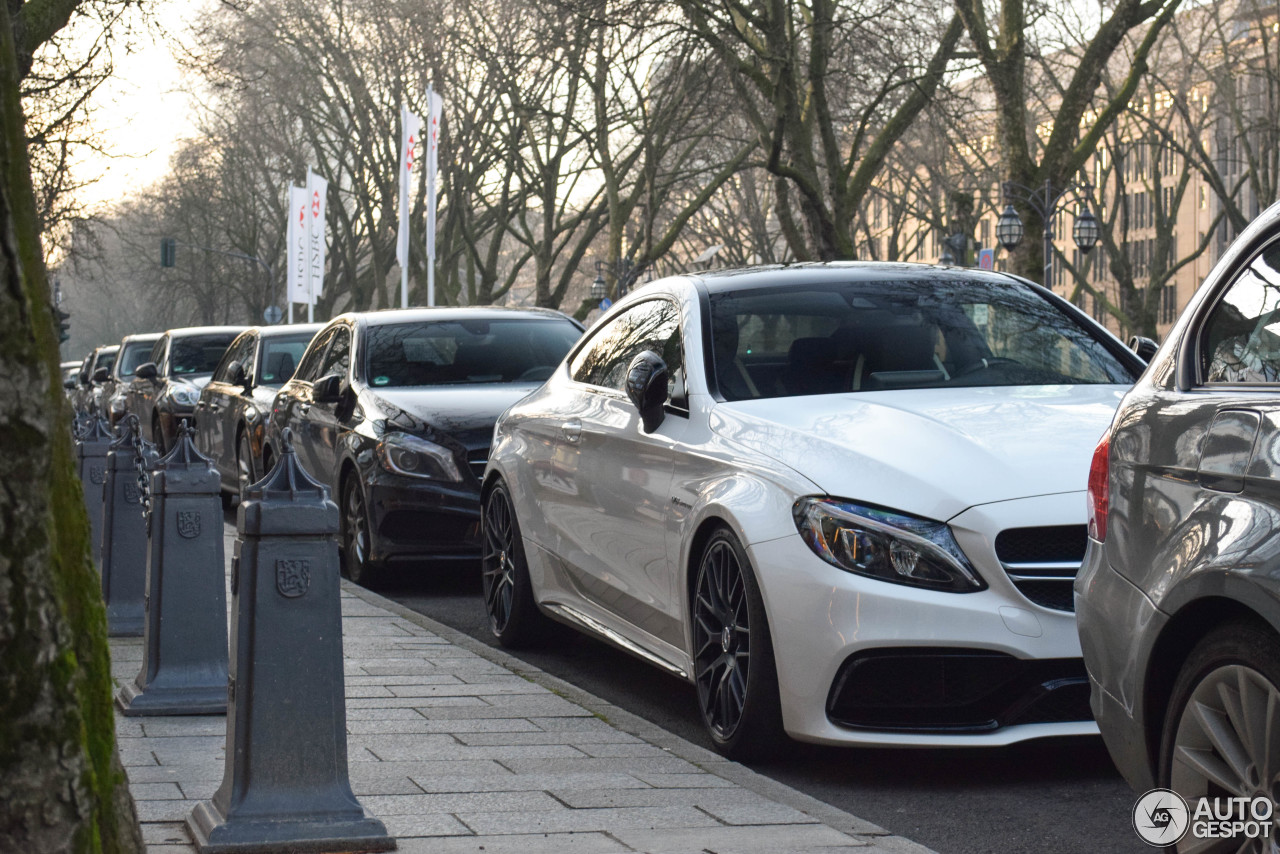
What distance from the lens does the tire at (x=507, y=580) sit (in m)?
7.74

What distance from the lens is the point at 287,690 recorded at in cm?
417

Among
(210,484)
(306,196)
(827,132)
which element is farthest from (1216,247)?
(210,484)

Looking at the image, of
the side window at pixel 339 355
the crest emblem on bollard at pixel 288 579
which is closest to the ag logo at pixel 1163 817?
the crest emblem on bollard at pixel 288 579

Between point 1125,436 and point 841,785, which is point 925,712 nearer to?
point 841,785

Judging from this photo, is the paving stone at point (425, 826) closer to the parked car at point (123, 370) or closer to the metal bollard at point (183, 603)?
the metal bollard at point (183, 603)

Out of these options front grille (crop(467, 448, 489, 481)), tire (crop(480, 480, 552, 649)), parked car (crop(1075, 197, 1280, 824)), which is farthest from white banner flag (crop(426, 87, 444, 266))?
parked car (crop(1075, 197, 1280, 824))

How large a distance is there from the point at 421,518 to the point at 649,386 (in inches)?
157

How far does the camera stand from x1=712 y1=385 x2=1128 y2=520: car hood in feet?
16.7

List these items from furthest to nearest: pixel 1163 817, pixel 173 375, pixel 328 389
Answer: pixel 173 375 < pixel 328 389 < pixel 1163 817

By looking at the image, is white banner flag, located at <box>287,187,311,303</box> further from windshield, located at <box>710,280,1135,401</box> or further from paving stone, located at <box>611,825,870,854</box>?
paving stone, located at <box>611,825,870,854</box>

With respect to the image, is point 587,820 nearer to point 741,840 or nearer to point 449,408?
point 741,840

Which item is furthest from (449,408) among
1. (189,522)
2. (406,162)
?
(406,162)

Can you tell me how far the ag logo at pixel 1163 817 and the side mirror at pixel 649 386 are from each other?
9.05 ft

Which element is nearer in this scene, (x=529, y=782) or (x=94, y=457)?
(x=529, y=782)
